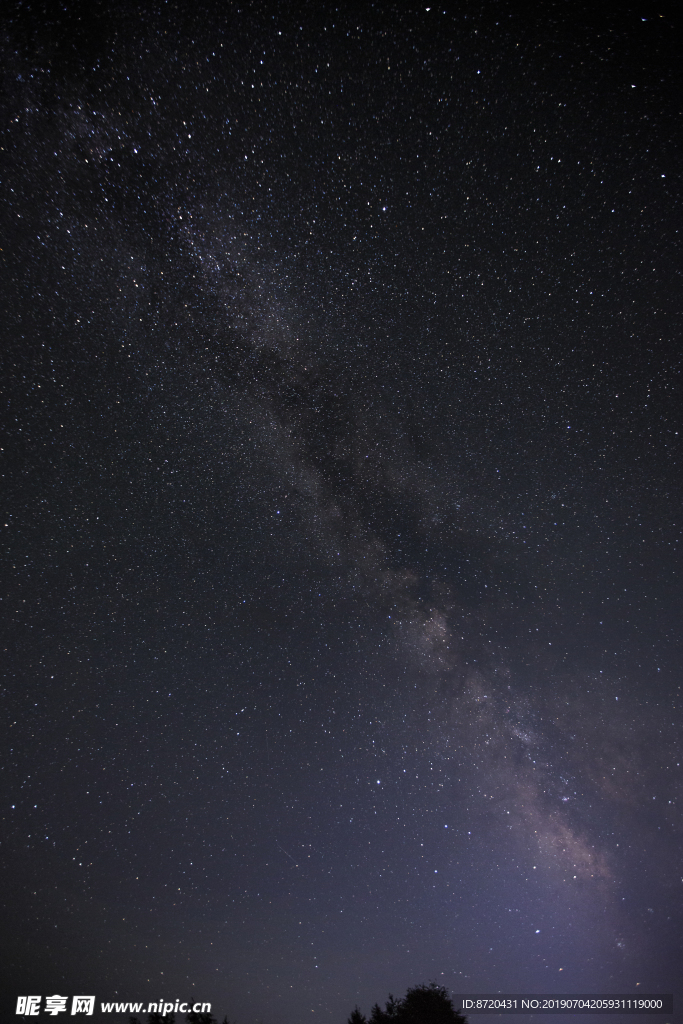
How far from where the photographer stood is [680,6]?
17.8ft

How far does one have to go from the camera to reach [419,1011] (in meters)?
17.6

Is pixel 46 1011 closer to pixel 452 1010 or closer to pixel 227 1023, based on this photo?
pixel 227 1023

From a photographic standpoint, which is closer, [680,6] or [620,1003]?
[680,6]

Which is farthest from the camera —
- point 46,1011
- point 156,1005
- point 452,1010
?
point 452,1010

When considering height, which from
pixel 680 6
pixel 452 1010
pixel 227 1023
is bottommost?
pixel 227 1023

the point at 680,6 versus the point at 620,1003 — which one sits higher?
the point at 680,6

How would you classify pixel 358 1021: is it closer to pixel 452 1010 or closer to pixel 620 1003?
pixel 452 1010

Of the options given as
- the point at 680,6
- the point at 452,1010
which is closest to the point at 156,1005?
the point at 452,1010

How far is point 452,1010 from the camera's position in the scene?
17.3m

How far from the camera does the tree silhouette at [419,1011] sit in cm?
1719

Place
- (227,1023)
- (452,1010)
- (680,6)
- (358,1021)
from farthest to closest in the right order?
(227,1023) → (358,1021) → (452,1010) → (680,6)

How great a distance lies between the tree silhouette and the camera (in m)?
17.2

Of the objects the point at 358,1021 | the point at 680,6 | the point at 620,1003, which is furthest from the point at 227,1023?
the point at 680,6

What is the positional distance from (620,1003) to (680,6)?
20.1 meters
